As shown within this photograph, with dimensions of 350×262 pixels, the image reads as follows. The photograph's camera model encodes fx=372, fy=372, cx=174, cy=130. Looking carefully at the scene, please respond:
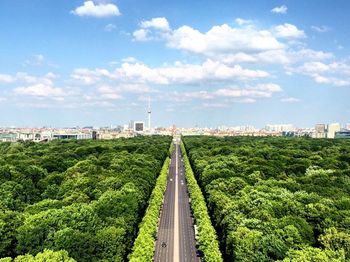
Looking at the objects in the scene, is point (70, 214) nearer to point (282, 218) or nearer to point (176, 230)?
point (176, 230)

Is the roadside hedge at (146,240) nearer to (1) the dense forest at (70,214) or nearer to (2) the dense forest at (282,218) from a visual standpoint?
(1) the dense forest at (70,214)

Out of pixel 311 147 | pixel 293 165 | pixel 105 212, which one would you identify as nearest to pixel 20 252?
pixel 105 212

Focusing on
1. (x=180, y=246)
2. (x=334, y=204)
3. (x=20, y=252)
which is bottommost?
(x=180, y=246)

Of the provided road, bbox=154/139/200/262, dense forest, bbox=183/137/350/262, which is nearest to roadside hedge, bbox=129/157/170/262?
road, bbox=154/139/200/262

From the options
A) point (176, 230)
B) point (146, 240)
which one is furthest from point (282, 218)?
point (176, 230)

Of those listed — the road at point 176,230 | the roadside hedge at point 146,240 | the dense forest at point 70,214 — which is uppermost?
the dense forest at point 70,214

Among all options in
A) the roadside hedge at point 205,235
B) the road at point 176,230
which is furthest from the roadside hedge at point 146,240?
the roadside hedge at point 205,235

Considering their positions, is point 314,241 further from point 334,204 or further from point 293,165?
point 293,165

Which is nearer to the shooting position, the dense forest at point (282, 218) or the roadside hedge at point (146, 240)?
the dense forest at point (282, 218)
